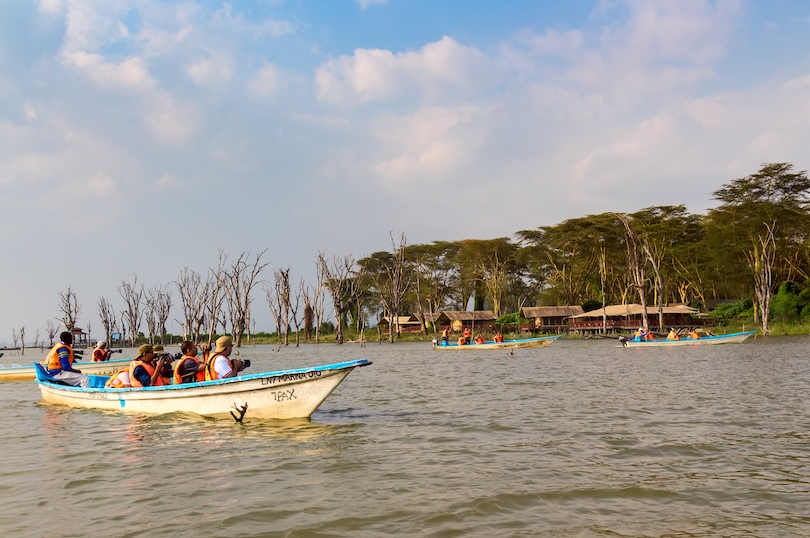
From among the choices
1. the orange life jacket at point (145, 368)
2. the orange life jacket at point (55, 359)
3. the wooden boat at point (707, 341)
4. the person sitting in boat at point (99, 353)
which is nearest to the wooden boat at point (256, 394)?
the orange life jacket at point (145, 368)

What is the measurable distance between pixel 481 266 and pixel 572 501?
72640 mm

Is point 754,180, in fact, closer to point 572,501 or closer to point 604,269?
point 604,269

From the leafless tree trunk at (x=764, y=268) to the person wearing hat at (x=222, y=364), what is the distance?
50.1 m

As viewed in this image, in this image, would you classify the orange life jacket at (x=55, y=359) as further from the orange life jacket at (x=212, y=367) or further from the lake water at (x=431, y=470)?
the orange life jacket at (x=212, y=367)

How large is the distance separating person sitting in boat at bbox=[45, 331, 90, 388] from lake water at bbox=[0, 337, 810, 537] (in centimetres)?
118

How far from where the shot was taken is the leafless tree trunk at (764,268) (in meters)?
51.0

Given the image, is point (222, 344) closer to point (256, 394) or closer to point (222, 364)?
point (222, 364)

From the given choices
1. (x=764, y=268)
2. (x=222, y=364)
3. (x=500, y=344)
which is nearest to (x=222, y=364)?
(x=222, y=364)

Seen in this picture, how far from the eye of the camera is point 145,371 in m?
14.1

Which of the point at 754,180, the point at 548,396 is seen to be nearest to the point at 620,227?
the point at 754,180

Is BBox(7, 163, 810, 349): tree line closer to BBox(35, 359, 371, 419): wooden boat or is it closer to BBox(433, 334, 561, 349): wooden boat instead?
BBox(433, 334, 561, 349): wooden boat

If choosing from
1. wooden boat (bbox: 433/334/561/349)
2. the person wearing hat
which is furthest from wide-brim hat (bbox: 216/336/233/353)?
wooden boat (bbox: 433/334/561/349)

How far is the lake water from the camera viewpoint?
20.5ft

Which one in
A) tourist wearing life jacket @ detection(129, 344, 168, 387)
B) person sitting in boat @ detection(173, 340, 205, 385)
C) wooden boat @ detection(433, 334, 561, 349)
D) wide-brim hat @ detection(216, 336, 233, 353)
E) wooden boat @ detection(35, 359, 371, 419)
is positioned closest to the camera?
wooden boat @ detection(35, 359, 371, 419)
